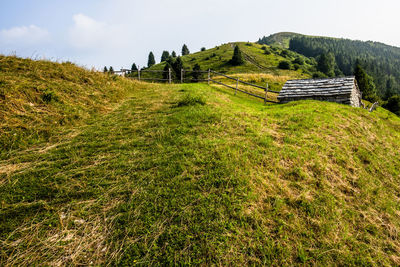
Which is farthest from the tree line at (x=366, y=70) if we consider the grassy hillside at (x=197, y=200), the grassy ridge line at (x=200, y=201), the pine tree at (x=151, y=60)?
the pine tree at (x=151, y=60)

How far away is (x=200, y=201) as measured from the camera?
342 centimetres

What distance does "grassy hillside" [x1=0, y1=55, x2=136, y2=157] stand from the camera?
5.48 meters

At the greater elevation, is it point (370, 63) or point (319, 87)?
point (370, 63)

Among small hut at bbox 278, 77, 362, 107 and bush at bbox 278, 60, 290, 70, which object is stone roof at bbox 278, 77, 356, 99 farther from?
bush at bbox 278, 60, 290, 70

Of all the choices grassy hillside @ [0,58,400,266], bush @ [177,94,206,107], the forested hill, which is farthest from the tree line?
grassy hillside @ [0,58,400,266]

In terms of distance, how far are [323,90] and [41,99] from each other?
1816cm

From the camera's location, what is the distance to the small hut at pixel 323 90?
1391 centimetres

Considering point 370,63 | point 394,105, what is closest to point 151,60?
point 394,105

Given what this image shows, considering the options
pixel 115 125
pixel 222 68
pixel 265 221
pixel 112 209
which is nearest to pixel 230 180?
pixel 265 221

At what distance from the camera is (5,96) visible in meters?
6.00

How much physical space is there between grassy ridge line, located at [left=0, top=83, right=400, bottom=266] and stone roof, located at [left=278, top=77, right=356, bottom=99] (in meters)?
9.79

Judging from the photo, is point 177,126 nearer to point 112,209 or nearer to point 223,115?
point 223,115

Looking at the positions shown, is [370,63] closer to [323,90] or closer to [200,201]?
[323,90]

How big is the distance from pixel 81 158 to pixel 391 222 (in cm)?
721
